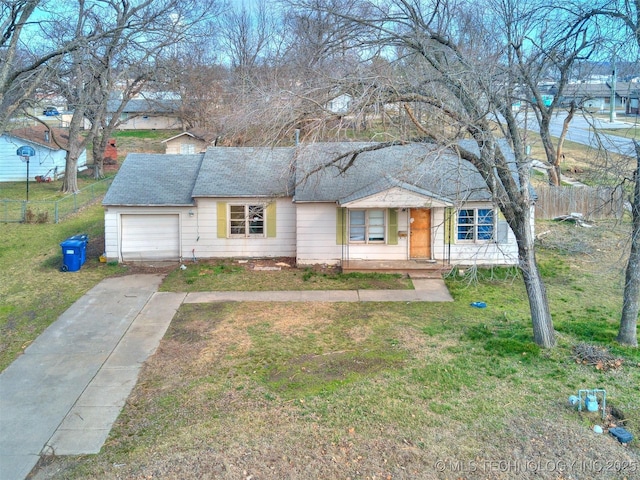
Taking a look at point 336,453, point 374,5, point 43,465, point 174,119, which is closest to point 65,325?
point 43,465

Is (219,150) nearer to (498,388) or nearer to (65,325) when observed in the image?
(65,325)

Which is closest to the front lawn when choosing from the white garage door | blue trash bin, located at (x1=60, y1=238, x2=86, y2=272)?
the white garage door

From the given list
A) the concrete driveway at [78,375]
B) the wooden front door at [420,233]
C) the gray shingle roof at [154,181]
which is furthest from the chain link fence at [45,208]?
the wooden front door at [420,233]

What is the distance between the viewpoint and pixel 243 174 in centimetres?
1789

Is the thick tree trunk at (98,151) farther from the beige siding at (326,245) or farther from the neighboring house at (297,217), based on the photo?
the beige siding at (326,245)

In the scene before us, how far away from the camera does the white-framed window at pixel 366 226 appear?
16641mm

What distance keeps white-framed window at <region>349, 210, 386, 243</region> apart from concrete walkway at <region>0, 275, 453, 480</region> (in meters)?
2.19

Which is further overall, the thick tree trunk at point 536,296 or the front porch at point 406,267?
the front porch at point 406,267

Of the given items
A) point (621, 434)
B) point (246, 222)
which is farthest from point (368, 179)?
point (621, 434)

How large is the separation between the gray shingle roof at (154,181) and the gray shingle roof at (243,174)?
1.96ft

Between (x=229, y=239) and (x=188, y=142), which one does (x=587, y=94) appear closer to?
(x=229, y=239)

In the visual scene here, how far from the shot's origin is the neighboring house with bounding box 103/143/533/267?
54.0ft

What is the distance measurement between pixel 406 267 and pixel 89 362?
9.10m

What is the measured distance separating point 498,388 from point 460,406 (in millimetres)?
945
